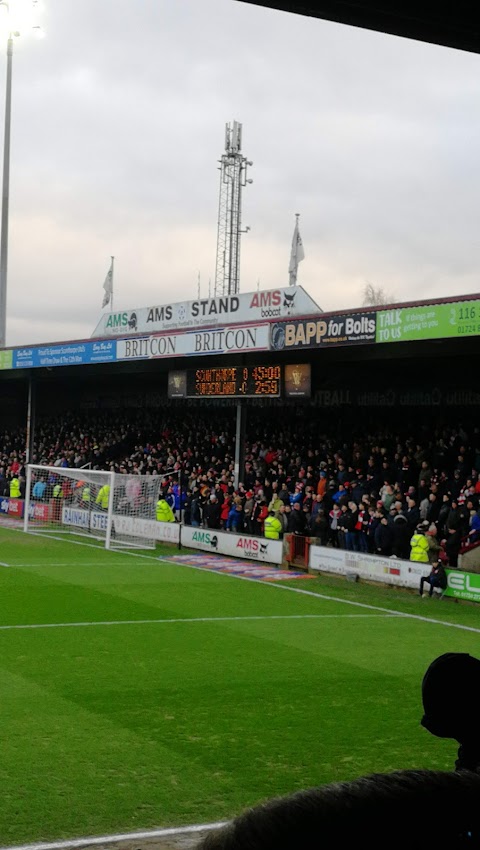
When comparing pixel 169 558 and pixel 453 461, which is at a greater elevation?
pixel 453 461

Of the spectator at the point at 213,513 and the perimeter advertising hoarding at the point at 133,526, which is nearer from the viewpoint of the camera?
the perimeter advertising hoarding at the point at 133,526

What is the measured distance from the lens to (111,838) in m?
7.46

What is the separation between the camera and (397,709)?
11867mm

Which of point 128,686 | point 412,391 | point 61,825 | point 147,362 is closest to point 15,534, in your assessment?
point 147,362

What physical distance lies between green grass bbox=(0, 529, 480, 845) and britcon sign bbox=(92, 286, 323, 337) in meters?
9.94

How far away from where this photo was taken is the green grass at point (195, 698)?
8.58 m

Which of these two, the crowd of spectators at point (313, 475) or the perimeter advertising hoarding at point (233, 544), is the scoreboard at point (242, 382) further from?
the perimeter advertising hoarding at point (233, 544)

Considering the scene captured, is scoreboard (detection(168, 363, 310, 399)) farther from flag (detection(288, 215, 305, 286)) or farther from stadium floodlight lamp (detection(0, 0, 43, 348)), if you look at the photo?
stadium floodlight lamp (detection(0, 0, 43, 348))

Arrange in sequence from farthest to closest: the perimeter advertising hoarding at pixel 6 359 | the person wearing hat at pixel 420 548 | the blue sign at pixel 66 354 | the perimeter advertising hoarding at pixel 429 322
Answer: the perimeter advertising hoarding at pixel 6 359
the blue sign at pixel 66 354
the person wearing hat at pixel 420 548
the perimeter advertising hoarding at pixel 429 322

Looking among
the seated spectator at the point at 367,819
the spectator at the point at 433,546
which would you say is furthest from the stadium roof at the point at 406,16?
the spectator at the point at 433,546

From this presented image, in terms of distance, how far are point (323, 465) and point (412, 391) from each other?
4475 millimetres

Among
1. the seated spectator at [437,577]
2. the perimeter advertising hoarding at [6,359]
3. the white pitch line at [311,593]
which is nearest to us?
the white pitch line at [311,593]

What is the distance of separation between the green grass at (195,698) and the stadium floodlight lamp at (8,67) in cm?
2089

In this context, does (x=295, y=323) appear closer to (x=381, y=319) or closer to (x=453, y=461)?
(x=381, y=319)
